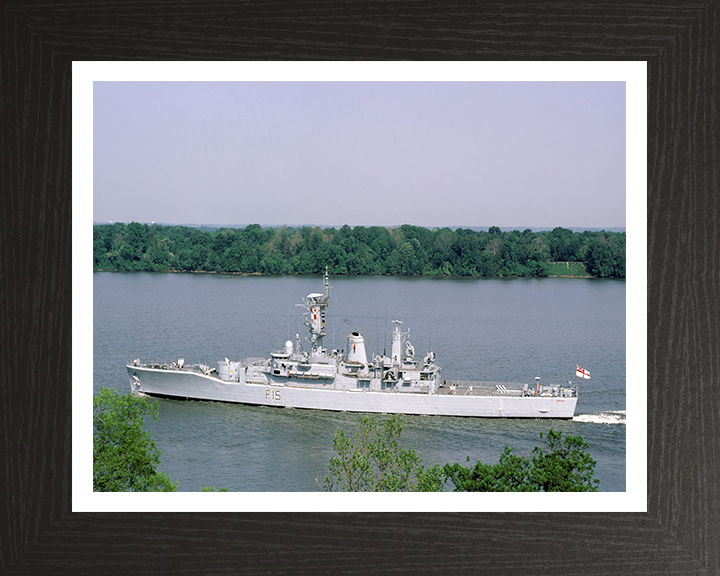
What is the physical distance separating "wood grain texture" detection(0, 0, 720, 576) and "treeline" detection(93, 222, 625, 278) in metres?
17.2

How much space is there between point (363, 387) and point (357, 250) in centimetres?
682

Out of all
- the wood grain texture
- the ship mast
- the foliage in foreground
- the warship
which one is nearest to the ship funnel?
the warship

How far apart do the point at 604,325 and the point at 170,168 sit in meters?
10.3

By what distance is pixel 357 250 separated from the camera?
2017 centimetres

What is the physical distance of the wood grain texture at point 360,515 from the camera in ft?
8.47

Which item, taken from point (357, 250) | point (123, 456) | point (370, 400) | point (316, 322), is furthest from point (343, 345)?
point (123, 456)

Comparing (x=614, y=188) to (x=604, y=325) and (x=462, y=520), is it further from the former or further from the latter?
(x=462, y=520)

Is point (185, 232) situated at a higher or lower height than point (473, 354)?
higher

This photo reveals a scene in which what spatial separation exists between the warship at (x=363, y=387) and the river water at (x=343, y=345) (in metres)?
0.21

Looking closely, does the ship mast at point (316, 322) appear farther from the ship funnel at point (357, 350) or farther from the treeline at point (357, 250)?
the treeline at point (357, 250)

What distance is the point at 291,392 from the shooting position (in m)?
14.0

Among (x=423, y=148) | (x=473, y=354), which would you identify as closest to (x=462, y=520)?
(x=473, y=354)

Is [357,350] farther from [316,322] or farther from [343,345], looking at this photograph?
[343,345]

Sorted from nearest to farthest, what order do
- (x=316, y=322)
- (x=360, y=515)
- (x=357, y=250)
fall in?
(x=360, y=515)
(x=316, y=322)
(x=357, y=250)
